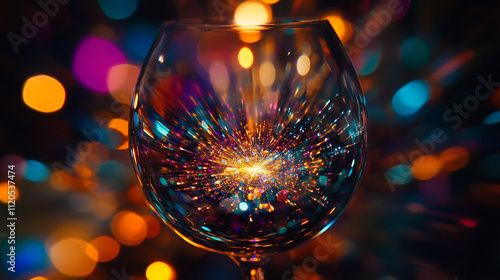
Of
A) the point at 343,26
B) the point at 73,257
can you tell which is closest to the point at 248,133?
the point at 343,26

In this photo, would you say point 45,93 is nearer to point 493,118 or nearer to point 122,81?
point 122,81

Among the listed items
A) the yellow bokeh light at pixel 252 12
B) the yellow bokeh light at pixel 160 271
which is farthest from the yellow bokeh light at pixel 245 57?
the yellow bokeh light at pixel 160 271

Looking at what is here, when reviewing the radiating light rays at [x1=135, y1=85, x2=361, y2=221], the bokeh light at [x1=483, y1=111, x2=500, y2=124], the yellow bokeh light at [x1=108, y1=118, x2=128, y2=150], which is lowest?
the radiating light rays at [x1=135, y1=85, x2=361, y2=221]

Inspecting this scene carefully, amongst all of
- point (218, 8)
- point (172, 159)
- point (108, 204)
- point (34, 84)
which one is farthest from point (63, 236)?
point (172, 159)

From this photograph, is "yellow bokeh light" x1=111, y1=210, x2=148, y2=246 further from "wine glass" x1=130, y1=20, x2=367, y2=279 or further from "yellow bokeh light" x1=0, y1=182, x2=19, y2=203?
"wine glass" x1=130, y1=20, x2=367, y2=279

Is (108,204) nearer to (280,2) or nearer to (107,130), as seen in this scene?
(107,130)

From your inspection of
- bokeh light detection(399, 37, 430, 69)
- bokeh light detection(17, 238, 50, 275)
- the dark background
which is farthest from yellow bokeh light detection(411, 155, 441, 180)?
bokeh light detection(17, 238, 50, 275)

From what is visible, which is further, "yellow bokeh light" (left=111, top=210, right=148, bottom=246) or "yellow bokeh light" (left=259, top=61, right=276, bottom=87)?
"yellow bokeh light" (left=111, top=210, right=148, bottom=246)

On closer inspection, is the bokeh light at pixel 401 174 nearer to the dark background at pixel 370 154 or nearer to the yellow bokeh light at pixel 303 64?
the dark background at pixel 370 154
